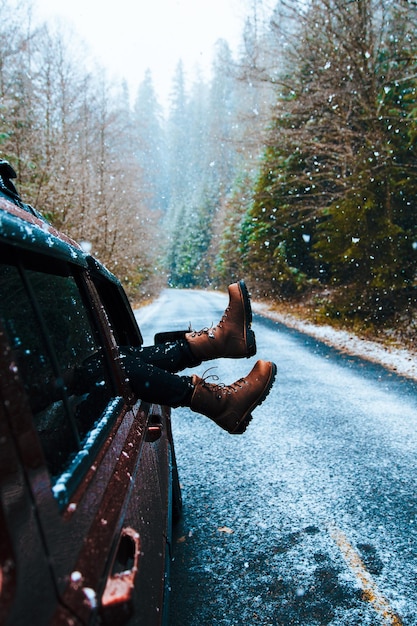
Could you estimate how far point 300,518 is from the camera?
3107 millimetres

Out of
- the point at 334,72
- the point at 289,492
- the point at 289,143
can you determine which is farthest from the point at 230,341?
the point at 289,143

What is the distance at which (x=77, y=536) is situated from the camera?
3.14 feet

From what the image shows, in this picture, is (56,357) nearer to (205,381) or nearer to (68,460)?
(68,460)

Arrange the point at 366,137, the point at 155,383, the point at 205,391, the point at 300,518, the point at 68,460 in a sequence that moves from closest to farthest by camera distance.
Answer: the point at 68,460, the point at 155,383, the point at 205,391, the point at 300,518, the point at 366,137

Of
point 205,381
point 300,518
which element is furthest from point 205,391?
point 300,518

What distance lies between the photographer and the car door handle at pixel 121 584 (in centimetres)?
87

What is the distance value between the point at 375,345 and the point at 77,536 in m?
10.5

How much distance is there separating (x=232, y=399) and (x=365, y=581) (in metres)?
1.14

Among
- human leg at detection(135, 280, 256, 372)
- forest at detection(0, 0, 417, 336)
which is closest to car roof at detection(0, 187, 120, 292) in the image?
human leg at detection(135, 280, 256, 372)

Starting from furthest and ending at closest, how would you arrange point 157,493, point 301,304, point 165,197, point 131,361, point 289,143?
point 165,197 < point 301,304 < point 289,143 < point 131,361 < point 157,493

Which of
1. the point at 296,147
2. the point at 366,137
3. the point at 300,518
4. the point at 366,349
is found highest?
the point at 296,147

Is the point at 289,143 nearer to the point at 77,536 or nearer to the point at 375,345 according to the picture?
the point at 375,345

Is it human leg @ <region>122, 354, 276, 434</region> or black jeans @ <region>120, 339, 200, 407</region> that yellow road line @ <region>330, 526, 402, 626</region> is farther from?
black jeans @ <region>120, 339, 200, 407</region>

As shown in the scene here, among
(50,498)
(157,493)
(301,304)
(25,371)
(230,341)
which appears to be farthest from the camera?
(301,304)
